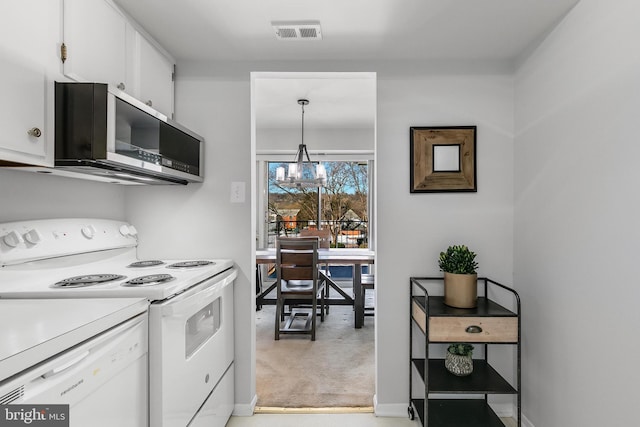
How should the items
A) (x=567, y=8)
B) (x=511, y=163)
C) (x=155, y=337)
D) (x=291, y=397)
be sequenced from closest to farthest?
A: 1. (x=155, y=337)
2. (x=567, y=8)
3. (x=511, y=163)
4. (x=291, y=397)

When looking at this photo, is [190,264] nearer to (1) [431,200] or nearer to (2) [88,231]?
(2) [88,231]

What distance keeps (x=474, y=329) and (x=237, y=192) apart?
5.14ft

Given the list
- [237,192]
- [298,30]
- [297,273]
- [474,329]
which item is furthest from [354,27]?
[297,273]

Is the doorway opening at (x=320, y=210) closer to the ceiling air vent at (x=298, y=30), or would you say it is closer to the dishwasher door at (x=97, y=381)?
the ceiling air vent at (x=298, y=30)

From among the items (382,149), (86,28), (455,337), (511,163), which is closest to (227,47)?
(86,28)

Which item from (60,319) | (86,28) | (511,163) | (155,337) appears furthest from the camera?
→ (511,163)

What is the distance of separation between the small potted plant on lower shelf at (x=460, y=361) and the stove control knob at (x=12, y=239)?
7.15ft

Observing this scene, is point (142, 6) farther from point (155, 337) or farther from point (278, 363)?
point (278, 363)

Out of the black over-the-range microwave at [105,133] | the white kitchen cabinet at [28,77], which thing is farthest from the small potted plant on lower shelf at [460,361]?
the white kitchen cabinet at [28,77]

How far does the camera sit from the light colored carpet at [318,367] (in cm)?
242

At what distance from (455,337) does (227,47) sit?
2.05m

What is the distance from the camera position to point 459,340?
5.97 feet

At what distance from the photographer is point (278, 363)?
2957mm

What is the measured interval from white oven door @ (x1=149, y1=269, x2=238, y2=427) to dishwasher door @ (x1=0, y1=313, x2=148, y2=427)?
0.04 meters
